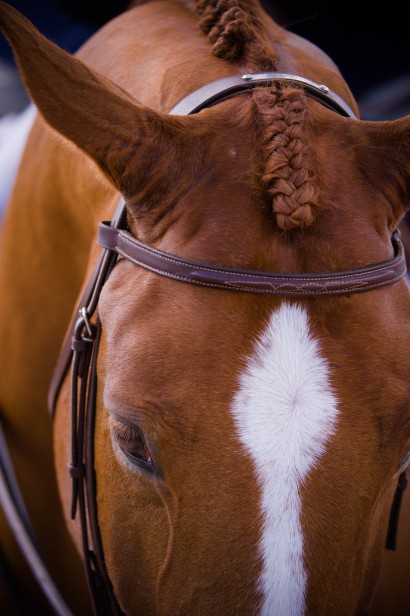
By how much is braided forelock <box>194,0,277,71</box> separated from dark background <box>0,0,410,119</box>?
0.95 meters

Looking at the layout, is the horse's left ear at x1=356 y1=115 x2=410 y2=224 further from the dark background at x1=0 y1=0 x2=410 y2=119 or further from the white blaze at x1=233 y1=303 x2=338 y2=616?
the dark background at x1=0 y1=0 x2=410 y2=119

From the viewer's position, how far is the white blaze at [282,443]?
966 mm

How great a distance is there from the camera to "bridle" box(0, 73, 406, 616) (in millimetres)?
1041

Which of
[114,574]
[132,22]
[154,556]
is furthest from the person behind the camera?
[132,22]

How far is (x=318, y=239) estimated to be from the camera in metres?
1.07

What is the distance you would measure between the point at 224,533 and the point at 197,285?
0.43 m

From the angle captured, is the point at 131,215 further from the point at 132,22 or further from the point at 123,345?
the point at 132,22

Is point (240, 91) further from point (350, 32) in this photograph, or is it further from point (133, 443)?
point (350, 32)

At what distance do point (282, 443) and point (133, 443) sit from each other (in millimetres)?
294

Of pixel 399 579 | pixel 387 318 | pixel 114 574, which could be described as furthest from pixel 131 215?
pixel 399 579

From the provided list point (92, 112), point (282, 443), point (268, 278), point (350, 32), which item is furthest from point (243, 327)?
point (350, 32)

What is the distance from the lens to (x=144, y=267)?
112 centimetres

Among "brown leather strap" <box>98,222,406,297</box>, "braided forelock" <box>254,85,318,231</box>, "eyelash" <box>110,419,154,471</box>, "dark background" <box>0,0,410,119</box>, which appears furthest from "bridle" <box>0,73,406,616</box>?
"dark background" <box>0,0,410,119</box>

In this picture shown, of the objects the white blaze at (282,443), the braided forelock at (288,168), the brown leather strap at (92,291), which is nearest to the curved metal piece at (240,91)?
the braided forelock at (288,168)
